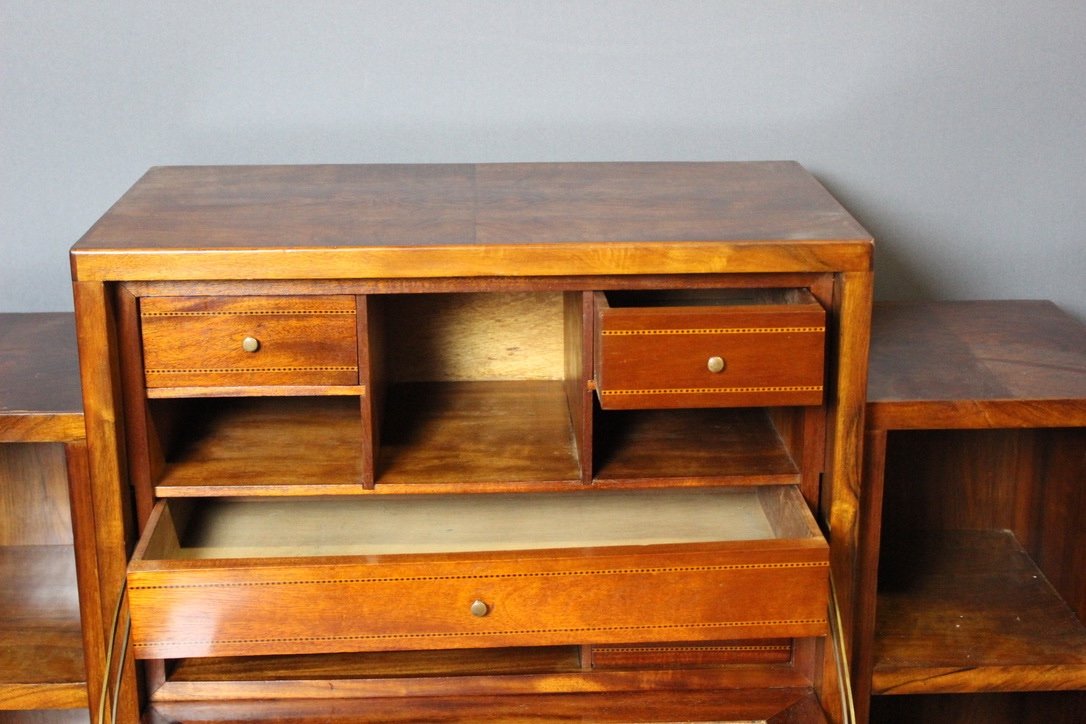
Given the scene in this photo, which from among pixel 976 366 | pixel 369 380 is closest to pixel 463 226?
pixel 369 380

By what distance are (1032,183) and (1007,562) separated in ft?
1.89

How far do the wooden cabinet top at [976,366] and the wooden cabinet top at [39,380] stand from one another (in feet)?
3.14

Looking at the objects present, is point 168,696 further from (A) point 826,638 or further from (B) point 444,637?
(A) point 826,638

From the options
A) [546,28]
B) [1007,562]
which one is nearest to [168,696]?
[546,28]

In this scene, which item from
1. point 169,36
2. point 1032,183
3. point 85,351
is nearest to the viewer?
point 85,351

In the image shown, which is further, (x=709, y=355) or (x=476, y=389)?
(x=476, y=389)

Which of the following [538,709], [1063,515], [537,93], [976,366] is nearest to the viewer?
[538,709]

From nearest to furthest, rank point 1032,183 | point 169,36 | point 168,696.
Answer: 1. point 168,696
2. point 169,36
3. point 1032,183

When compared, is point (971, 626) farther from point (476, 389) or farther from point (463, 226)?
point (463, 226)

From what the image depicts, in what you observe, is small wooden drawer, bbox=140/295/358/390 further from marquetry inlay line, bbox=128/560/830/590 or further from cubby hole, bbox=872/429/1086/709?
cubby hole, bbox=872/429/1086/709

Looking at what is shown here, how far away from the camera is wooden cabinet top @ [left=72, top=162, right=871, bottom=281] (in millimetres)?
1423

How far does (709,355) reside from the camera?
1.47 meters

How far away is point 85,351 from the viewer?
1438 millimetres

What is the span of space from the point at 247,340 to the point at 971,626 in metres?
1.02
